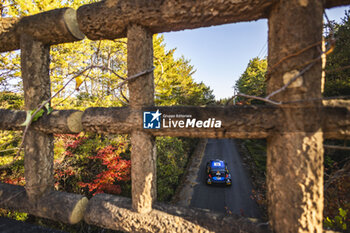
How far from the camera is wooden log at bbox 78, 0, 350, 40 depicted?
62.0 inches

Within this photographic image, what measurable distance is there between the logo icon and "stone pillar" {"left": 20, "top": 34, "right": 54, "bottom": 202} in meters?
A: 1.71

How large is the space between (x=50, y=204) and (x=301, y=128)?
3.30 meters

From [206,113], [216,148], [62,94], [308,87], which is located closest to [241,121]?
[206,113]

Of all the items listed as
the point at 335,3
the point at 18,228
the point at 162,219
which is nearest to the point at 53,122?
the point at 18,228

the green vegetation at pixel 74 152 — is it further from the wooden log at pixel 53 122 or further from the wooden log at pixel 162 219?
the wooden log at pixel 162 219

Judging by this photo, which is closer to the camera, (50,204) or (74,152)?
(50,204)

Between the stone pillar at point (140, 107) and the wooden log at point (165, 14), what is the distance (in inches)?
6.2

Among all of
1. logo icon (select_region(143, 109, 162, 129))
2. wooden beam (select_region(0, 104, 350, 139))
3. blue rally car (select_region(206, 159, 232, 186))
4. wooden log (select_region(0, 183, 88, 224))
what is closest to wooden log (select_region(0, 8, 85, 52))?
wooden beam (select_region(0, 104, 350, 139))

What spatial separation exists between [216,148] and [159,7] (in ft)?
54.6

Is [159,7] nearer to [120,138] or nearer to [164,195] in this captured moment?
[120,138]

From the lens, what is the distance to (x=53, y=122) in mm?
2102

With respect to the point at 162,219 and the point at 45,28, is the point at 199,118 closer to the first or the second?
the point at 162,219

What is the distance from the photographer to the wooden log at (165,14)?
1.58 metres

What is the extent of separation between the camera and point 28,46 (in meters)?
2.17
